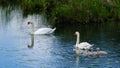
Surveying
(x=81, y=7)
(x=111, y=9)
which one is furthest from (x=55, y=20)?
(x=111, y=9)

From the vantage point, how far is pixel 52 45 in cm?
2472

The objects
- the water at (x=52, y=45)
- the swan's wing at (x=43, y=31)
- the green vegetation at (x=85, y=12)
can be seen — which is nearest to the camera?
the water at (x=52, y=45)

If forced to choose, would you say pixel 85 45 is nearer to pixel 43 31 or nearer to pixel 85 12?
pixel 43 31

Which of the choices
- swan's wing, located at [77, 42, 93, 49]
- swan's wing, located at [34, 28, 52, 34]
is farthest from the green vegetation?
swan's wing, located at [77, 42, 93, 49]

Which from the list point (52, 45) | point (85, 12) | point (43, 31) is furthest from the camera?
point (85, 12)

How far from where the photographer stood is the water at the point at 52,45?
20.8 metres

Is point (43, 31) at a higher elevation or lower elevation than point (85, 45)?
lower

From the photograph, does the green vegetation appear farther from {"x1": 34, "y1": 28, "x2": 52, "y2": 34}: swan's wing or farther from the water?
{"x1": 34, "y1": 28, "x2": 52, "y2": 34}: swan's wing

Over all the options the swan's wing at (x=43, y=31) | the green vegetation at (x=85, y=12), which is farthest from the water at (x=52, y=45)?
→ the green vegetation at (x=85, y=12)

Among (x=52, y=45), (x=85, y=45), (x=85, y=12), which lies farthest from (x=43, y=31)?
(x=85, y=45)

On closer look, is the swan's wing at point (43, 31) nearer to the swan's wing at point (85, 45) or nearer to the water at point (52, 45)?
the water at point (52, 45)

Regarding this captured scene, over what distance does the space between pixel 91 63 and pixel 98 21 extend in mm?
11854

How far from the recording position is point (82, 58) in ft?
72.0

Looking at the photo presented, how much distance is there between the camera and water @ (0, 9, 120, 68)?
20.8m
